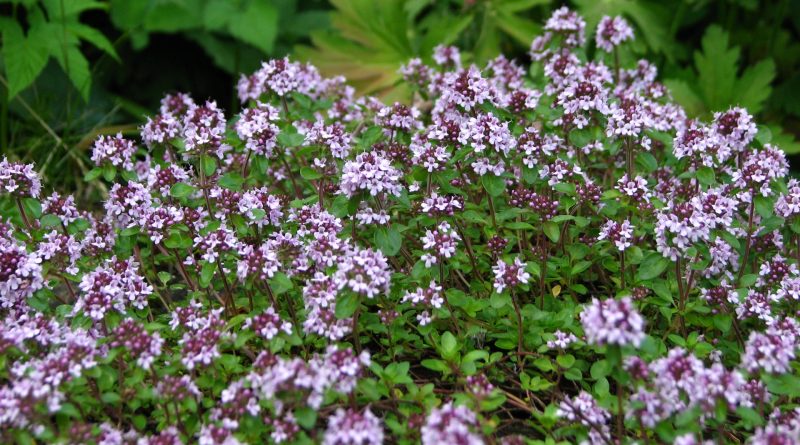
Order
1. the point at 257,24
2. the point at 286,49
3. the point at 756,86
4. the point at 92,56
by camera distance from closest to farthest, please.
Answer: the point at 756,86 → the point at 257,24 → the point at 286,49 → the point at 92,56

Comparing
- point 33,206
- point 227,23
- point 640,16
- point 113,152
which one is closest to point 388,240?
point 113,152

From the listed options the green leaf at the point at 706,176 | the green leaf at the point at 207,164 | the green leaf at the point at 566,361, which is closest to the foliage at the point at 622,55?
the green leaf at the point at 706,176

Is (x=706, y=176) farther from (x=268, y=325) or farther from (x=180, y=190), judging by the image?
(x=180, y=190)

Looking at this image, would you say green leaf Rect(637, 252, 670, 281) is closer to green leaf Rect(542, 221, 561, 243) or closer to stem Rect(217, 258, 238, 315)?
green leaf Rect(542, 221, 561, 243)

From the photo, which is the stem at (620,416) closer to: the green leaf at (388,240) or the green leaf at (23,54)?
the green leaf at (388,240)

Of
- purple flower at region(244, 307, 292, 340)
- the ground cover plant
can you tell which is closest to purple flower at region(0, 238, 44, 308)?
the ground cover plant

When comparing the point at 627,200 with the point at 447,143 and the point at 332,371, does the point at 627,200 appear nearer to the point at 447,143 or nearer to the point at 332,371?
the point at 447,143

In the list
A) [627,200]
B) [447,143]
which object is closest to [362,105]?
[447,143]
